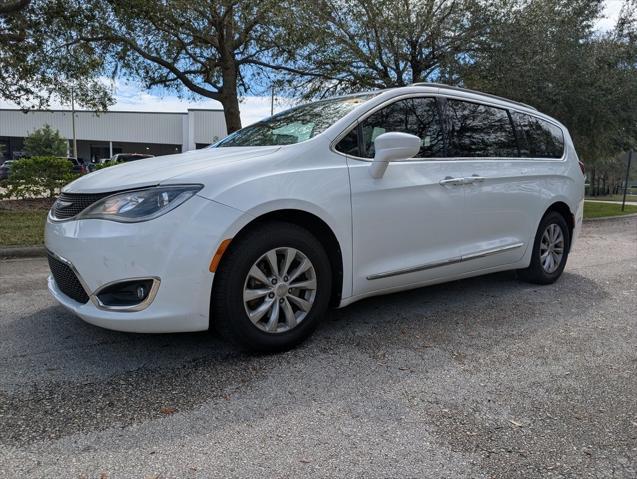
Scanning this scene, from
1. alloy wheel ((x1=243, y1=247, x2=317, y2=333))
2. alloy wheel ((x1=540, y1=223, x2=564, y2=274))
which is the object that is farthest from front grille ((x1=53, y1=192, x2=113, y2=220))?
alloy wheel ((x1=540, y1=223, x2=564, y2=274))

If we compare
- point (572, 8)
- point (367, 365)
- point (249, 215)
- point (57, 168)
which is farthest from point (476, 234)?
point (572, 8)

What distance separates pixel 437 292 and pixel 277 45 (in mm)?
9802

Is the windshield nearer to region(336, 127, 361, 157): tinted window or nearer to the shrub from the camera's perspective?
region(336, 127, 361, 157): tinted window

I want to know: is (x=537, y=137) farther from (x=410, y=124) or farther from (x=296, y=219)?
(x=296, y=219)

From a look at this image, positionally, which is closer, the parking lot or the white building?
the parking lot

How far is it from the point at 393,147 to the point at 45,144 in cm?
5524

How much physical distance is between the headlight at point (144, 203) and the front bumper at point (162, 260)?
1.6 inches

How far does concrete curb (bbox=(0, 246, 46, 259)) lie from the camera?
21.1 feet

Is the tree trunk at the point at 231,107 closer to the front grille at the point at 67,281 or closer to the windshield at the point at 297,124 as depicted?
the windshield at the point at 297,124

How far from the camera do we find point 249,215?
2.96m

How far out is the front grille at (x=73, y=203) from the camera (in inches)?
121

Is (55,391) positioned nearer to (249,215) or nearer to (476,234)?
(249,215)

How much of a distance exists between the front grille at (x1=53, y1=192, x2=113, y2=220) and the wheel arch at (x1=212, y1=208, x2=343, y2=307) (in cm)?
94

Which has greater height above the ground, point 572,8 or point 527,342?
point 572,8
